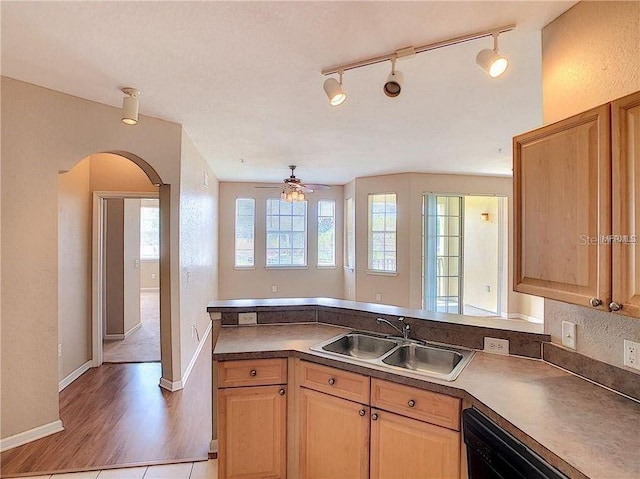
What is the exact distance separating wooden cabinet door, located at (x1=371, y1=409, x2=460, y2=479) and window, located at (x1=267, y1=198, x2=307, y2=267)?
5937 mm

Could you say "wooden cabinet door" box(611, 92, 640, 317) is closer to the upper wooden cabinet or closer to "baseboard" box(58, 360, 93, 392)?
the upper wooden cabinet

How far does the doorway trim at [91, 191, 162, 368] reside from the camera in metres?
4.02

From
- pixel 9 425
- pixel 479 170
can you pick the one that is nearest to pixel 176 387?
pixel 9 425

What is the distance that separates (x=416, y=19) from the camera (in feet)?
5.76

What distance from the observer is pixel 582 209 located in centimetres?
134

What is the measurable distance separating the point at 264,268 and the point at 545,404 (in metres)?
Answer: 6.44

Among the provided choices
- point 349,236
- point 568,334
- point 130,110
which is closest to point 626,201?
point 568,334

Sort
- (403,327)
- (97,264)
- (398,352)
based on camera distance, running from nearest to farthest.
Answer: (398,352), (403,327), (97,264)

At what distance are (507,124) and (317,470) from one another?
11.1 ft

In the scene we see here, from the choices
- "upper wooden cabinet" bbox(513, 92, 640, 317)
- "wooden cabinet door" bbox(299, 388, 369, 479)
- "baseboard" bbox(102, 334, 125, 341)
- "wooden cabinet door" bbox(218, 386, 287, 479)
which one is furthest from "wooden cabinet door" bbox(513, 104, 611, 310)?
"baseboard" bbox(102, 334, 125, 341)

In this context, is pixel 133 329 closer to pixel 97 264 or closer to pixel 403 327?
pixel 97 264

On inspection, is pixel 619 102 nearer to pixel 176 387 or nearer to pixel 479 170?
pixel 176 387

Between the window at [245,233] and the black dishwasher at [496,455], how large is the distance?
6.36 meters

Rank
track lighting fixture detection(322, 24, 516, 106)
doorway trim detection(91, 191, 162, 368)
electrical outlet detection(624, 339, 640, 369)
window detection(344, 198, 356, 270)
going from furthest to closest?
window detection(344, 198, 356, 270) < doorway trim detection(91, 191, 162, 368) < track lighting fixture detection(322, 24, 516, 106) < electrical outlet detection(624, 339, 640, 369)
